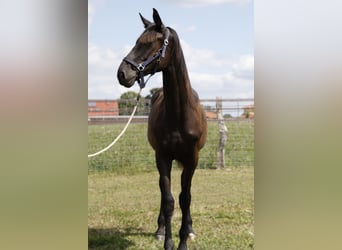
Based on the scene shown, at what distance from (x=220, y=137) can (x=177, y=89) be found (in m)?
6.16

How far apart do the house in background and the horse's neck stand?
624cm

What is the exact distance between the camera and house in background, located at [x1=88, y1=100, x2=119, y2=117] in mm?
9523

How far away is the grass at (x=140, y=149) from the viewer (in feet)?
30.1

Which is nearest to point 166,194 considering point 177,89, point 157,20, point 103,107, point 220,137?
point 177,89

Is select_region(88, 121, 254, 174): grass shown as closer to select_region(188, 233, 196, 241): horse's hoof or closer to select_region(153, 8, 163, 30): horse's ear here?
select_region(188, 233, 196, 241): horse's hoof

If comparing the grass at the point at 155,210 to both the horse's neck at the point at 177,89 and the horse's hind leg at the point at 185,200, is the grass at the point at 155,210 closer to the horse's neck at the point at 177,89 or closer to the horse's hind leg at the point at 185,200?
the horse's hind leg at the point at 185,200

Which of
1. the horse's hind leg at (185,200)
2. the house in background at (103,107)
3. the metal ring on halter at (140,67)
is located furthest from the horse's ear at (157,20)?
the house in background at (103,107)

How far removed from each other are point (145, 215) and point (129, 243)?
1.21 metres

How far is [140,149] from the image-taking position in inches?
370

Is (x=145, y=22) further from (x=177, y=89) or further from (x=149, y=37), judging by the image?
(x=177, y=89)

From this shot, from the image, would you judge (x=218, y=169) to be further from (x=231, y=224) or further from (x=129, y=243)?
→ (x=129, y=243)
